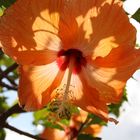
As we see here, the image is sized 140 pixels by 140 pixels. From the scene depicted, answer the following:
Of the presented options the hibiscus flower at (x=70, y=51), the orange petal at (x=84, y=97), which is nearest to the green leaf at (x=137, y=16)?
the hibiscus flower at (x=70, y=51)

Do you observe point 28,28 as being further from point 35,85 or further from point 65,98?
point 65,98

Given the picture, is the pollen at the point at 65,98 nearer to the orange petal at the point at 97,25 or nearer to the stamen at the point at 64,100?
the stamen at the point at 64,100

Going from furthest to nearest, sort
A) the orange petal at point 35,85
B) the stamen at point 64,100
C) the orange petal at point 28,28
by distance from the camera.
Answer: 1. the stamen at point 64,100
2. the orange petal at point 35,85
3. the orange petal at point 28,28

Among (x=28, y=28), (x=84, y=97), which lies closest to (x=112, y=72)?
(x=84, y=97)

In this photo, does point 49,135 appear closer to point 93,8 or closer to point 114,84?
point 114,84

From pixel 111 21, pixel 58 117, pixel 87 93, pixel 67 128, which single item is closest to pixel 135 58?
pixel 111 21

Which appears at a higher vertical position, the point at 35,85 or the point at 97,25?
the point at 97,25

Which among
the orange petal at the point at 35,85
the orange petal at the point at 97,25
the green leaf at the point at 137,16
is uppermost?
the green leaf at the point at 137,16
